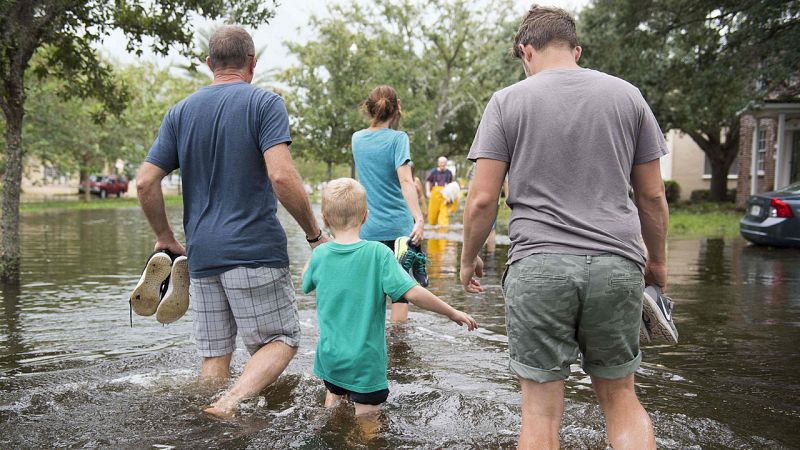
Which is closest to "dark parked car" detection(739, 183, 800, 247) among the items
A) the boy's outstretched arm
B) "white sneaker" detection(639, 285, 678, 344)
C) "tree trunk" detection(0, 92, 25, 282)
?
"white sneaker" detection(639, 285, 678, 344)

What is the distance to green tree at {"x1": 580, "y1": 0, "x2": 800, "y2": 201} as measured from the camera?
14570mm

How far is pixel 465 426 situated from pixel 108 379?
7.75 ft

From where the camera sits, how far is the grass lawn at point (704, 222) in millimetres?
17156

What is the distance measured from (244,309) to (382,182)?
6.44 feet

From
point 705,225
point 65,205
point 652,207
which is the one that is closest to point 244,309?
point 652,207

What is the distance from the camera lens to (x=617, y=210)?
282 cm

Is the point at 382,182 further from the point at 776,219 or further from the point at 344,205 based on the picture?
the point at 776,219

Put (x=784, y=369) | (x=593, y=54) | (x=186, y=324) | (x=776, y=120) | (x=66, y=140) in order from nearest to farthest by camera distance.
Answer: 1. (x=784, y=369)
2. (x=186, y=324)
3. (x=593, y=54)
4. (x=776, y=120)
5. (x=66, y=140)

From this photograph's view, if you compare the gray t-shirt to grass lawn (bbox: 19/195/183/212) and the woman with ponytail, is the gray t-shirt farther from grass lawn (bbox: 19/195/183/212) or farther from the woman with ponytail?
grass lawn (bbox: 19/195/183/212)

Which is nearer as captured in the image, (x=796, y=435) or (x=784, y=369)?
(x=796, y=435)

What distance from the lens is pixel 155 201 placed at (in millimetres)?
4043

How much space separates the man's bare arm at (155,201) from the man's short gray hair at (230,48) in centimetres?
66

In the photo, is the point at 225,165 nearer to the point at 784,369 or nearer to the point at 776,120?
the point at 784,369

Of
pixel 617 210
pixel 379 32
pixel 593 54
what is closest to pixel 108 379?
pixel 617 210
